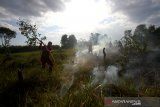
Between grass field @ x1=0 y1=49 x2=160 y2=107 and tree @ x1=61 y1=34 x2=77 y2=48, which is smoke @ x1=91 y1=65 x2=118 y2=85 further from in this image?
tree @ x1=61 y1=34 x2=77 y2=48

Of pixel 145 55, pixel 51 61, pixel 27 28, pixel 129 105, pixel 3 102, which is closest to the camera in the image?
pixel 129 105

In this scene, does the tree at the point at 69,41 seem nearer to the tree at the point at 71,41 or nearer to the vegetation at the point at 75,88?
the tree at the point at 71,41

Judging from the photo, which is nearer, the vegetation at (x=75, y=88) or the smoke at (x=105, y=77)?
the vegetation at (x=75, y=88)

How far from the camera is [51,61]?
12.6 meters

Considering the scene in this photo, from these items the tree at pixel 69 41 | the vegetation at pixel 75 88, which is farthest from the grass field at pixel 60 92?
the tree at pixel 69 41

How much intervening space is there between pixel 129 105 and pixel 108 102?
29 centimetres

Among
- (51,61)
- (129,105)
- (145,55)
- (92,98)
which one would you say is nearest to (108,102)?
(129,105)

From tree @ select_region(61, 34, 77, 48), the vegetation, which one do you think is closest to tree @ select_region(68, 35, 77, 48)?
tree @ select_region(61, 34, 77, 48)

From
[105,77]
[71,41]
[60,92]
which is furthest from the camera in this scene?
[71,41]

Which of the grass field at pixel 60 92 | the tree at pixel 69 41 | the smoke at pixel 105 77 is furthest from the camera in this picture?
the tree at pixel 69 41

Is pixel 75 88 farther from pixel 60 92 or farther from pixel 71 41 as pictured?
pixel 71 41

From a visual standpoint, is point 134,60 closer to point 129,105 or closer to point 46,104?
point 46,104

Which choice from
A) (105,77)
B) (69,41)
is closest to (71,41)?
(69,41)

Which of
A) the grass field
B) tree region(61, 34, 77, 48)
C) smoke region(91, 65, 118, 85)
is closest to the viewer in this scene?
the grass field
